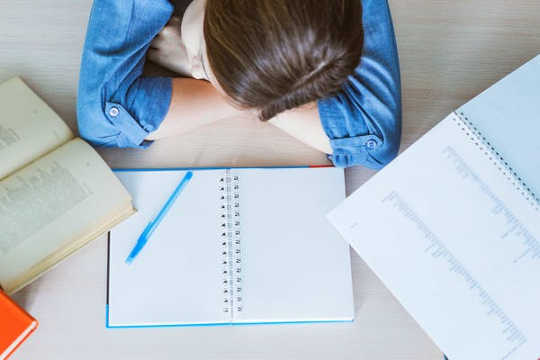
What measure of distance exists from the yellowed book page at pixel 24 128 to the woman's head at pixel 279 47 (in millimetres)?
281

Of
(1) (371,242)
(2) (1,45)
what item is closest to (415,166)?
(1) (371,242)

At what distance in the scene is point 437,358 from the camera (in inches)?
28.1

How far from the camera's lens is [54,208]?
65cm

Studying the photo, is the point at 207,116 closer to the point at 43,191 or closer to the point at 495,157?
the point at 43,191

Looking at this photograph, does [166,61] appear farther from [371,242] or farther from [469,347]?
[469,347]

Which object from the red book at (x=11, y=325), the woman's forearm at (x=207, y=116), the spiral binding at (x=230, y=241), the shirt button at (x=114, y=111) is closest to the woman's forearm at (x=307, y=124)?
the woman's forearm at (x=207, y=116)

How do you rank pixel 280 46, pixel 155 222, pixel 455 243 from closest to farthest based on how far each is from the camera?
pixel 280 46, pixel 455 243, pixel 155 222

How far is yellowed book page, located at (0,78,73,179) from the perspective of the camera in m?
0.68

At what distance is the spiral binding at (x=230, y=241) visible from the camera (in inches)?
27.5

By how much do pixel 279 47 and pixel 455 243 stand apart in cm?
32

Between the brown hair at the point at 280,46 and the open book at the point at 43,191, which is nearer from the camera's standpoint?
the brown hair at the point at 280,46

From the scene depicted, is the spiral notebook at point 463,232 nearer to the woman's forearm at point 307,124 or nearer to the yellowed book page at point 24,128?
the woman's forearm at point 307,124

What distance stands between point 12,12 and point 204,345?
1.90 feet

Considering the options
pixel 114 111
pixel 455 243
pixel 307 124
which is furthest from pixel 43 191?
pixel 455 243
